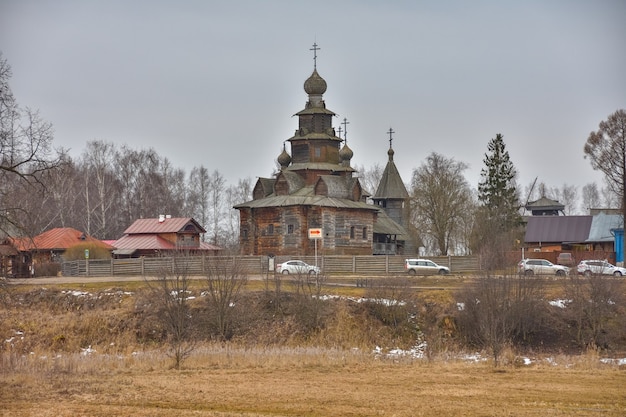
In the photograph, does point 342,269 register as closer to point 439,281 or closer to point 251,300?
point 439,281

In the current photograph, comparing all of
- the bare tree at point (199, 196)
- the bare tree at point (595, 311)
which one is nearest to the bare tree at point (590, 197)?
the bare tree at point (199, 196)

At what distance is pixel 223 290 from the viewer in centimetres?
3988

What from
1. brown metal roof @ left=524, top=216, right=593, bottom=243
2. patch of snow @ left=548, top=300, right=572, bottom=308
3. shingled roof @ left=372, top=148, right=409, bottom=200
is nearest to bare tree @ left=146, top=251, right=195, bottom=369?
patch of snow @ left=548, top=300, right=572, bottom=308

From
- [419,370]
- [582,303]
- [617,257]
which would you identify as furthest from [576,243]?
[419,370]

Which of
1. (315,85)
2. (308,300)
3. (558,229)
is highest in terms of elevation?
(315,85)

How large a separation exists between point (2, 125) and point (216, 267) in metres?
15.5

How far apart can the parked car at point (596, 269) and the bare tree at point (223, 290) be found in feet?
51.1

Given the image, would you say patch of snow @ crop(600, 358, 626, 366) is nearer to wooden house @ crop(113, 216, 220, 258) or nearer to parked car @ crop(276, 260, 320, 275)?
parked car @ crop(276, 260, 320, 275)

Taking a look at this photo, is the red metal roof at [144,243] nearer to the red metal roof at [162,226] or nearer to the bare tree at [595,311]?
the red metal roof at [162,226]

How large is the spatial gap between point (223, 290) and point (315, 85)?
34438 millimetres

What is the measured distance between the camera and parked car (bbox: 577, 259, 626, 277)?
4162 cm

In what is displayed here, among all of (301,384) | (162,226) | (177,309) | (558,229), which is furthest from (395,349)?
(558,229)

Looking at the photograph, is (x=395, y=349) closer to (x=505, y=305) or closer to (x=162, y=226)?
(x=505, y=305)

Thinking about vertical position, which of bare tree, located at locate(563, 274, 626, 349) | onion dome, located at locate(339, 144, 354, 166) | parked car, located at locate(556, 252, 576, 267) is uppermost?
onion dome, located at locate(339, 144, 354, 166)
